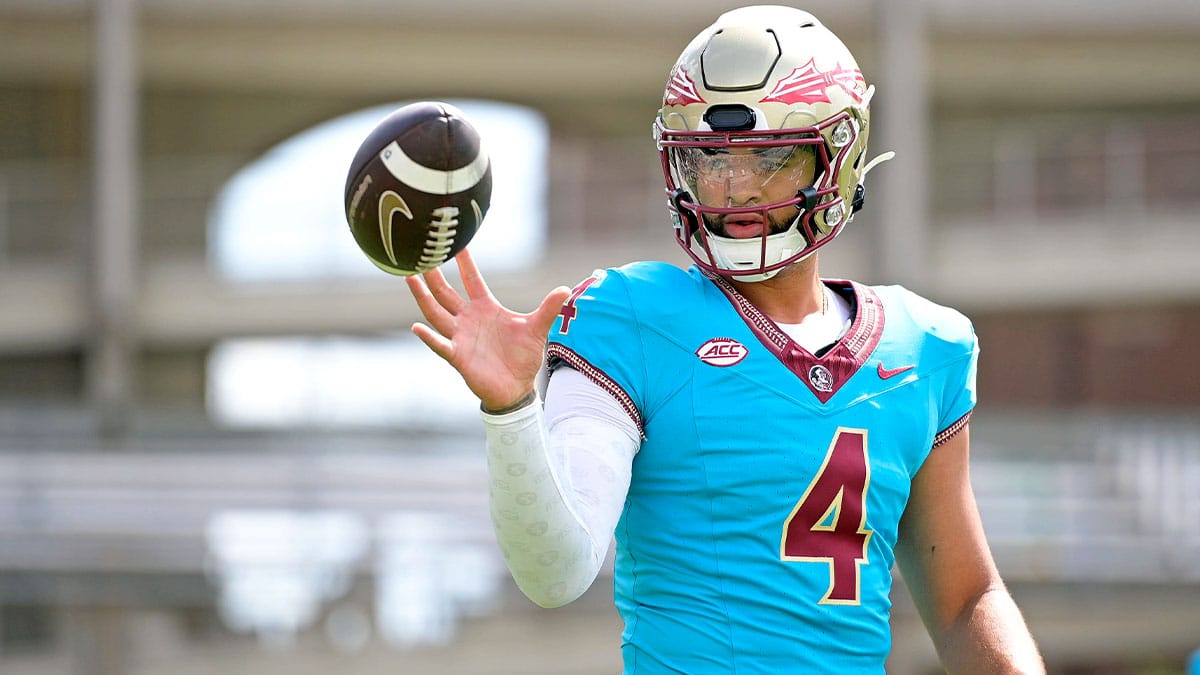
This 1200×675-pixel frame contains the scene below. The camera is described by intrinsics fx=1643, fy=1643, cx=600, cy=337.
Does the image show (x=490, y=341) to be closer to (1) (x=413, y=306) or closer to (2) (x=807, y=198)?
(2) (x=807, y=198)

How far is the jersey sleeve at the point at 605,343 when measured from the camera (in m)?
2.05

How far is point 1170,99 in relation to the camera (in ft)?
50.8

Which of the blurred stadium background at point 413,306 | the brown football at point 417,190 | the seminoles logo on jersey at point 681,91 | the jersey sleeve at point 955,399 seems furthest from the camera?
the blurred stadium background at point 413,306

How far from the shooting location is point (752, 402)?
208 cm

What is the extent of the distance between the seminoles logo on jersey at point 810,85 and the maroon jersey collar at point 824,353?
265 millimetres

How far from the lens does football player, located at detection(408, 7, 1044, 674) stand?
2041 millimetres

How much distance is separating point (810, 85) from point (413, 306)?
11.4m

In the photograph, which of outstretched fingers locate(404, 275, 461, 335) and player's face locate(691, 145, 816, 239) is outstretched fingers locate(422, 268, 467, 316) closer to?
outstretched fingers locate(404, 275, 461, 335)

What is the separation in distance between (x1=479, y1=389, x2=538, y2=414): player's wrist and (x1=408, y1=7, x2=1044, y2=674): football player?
0.13m

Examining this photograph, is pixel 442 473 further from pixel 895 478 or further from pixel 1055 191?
pixel 895 478

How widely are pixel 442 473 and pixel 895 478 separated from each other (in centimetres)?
878

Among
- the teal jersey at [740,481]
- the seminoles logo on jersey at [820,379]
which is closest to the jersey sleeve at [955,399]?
the teal jersey at [740,481]

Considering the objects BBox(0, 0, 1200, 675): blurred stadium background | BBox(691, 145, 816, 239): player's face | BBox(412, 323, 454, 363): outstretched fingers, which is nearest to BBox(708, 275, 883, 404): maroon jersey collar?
BBox(691, 145, 816, 239): player's face

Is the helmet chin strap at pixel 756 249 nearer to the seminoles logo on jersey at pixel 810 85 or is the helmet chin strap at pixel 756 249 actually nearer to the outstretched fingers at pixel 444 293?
the seminoles logo on jersey at pixel 810 85
